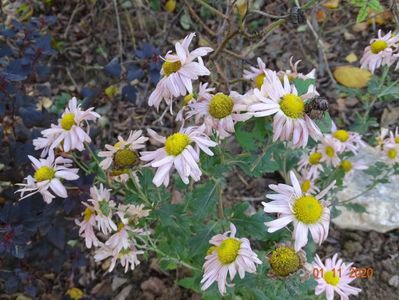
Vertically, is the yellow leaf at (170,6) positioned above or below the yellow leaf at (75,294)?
above

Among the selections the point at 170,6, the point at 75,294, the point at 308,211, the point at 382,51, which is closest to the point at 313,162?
the point at 382,51

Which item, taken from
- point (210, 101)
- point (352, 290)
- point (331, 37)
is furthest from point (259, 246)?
point (331, 37)

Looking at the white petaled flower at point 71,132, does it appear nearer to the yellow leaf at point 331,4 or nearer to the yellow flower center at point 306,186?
the yellow flower center at point 306,186

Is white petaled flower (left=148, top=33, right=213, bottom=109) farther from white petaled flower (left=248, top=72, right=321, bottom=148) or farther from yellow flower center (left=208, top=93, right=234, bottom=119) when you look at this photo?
white petaled flower (left=248, top=72, right=321, bottom=148)

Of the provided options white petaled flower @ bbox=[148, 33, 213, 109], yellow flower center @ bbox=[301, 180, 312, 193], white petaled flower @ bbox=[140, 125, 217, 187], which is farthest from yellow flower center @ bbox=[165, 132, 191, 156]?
yellow flower center @ bbox=[301, 180, 312, 193]

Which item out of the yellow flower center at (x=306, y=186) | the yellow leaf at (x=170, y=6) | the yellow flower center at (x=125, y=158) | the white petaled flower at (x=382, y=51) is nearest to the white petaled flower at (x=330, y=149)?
the yellow flower center at (x=306, y=186)

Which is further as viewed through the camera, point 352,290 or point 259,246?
point 259,246

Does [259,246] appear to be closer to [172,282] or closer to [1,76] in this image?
[172,282]
